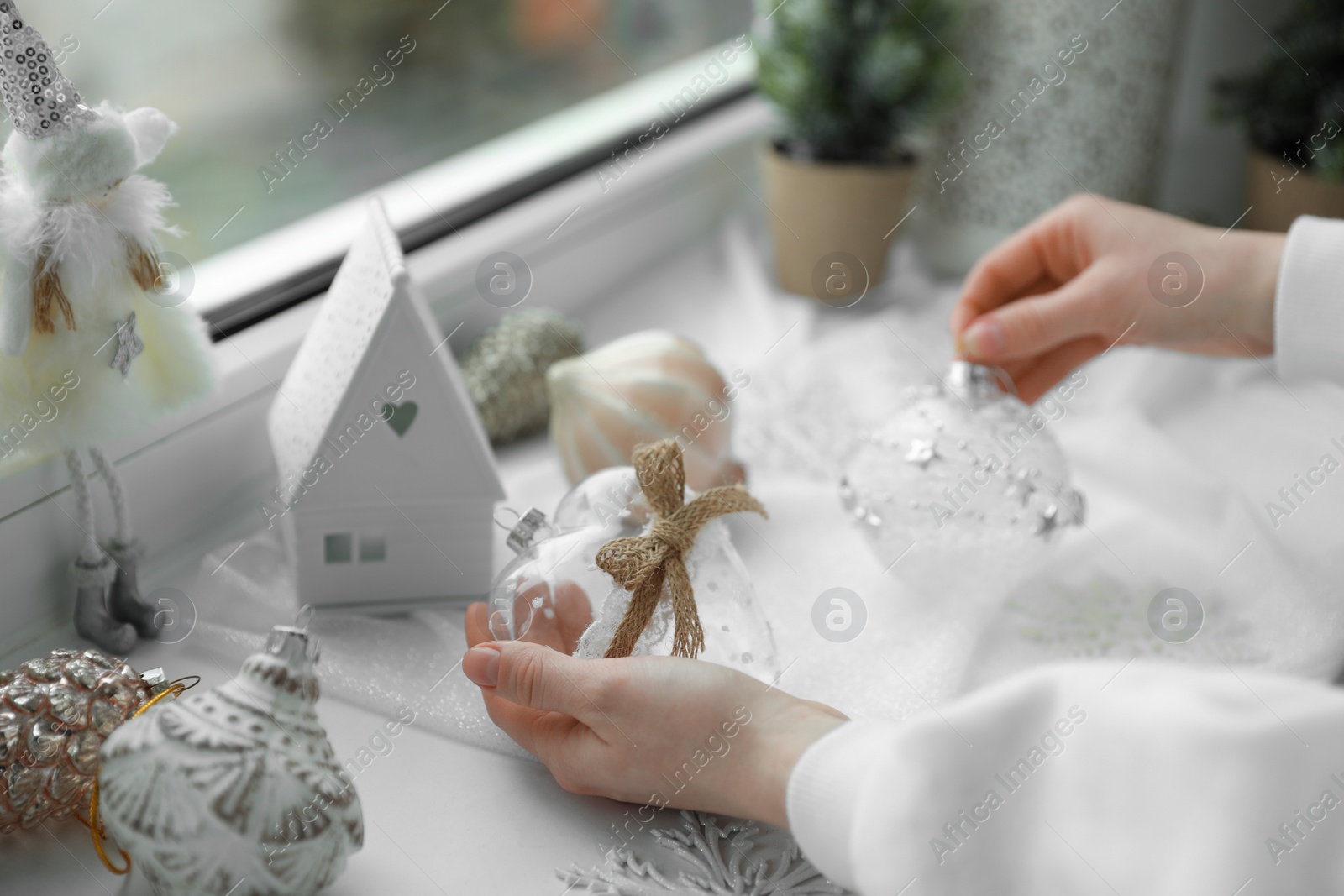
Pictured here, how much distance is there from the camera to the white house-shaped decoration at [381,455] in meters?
0.66

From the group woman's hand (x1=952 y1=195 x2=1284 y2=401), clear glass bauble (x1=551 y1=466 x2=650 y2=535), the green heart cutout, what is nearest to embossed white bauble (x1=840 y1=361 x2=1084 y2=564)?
woman's hand (x1=952 y1=195 x2=1284 y2=401)

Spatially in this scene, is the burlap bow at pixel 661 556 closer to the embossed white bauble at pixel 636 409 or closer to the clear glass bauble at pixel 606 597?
the clear glass bauble at pixel 606 597

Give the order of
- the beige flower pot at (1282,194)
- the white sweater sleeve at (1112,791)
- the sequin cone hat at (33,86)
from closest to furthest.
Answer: the white sweater sleeve at (1112,791)
the sequin cone hat at (33,86)
the beige flower pot at (1282,194)

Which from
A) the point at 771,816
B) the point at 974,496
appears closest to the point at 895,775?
the point at 771,816

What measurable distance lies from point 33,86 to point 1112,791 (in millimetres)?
621

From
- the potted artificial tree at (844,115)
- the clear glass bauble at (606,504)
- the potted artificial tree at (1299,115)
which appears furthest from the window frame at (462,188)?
the potted artificial tree at (1299,115)

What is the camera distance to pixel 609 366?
82 centimetres

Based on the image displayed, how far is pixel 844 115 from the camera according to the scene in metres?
1.18

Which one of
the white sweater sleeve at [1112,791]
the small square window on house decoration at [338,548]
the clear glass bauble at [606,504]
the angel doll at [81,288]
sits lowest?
the white sweater sleeve at [1112,791]

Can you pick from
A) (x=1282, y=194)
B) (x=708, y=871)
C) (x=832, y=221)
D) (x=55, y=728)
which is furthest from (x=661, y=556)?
(x=1282, y=194)

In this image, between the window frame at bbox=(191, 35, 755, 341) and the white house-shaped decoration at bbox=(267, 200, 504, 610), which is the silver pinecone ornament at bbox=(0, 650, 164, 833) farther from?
the window frame at bbox=(191, 35, 755, 341)

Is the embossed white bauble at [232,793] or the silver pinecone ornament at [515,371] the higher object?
the silver pinecone ornament at [515,371]

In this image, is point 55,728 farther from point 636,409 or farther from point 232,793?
point 636,409

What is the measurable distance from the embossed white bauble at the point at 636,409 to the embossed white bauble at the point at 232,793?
0.35m
